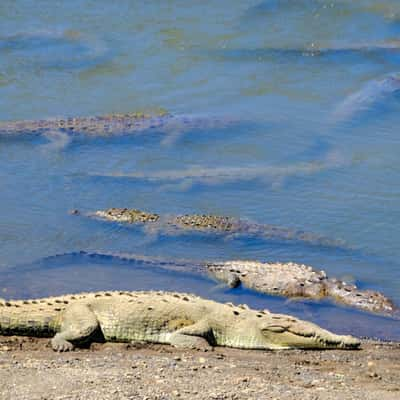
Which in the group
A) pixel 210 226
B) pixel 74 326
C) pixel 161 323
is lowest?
pixel 210 226

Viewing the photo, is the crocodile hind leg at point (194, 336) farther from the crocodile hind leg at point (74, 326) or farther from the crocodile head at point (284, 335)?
the crocodile hind leg at point (74, 326)

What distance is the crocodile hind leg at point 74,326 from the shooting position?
8.84 metres

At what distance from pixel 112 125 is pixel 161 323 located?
→ 779cm

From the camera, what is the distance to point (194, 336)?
30.0 ft

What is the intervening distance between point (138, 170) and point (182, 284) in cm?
425

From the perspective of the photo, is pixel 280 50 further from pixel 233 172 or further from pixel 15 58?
pixel 233 172

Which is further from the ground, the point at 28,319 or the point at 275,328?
the point at 28,319

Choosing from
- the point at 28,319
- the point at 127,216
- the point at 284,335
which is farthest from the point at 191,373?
the point at 127,216

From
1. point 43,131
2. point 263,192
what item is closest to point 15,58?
point 43,131

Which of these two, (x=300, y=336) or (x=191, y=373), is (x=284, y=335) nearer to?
(x=300, y=336)

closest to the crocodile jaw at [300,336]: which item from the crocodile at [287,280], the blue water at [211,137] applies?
the blue water at [211,137]

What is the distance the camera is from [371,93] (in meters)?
18.2

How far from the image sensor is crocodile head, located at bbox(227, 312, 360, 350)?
358 inches

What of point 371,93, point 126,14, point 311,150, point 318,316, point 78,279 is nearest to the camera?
point 318,316
